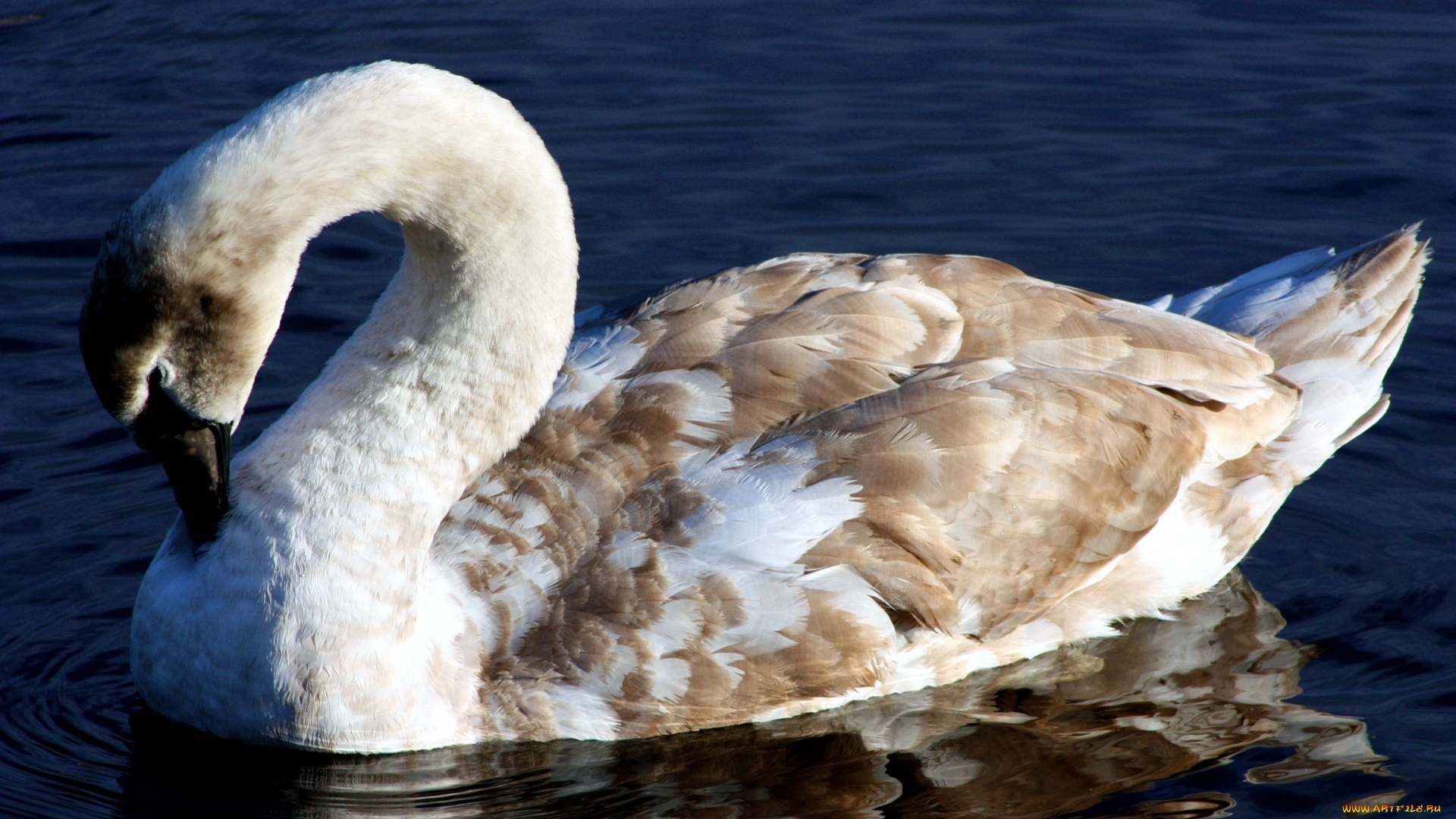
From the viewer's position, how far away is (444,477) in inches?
214

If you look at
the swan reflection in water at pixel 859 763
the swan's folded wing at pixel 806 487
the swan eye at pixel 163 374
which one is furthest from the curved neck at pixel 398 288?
the swan reflection in water at pixel 859 763

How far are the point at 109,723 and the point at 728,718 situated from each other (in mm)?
1939

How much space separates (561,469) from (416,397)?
1.67 ft

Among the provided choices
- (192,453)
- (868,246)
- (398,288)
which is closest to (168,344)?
(192,453)

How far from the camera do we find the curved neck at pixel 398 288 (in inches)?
186

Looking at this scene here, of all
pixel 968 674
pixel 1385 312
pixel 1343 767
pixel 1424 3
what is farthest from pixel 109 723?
pixel 1424 3

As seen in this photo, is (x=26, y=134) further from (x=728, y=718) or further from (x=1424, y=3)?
(x=1424, y=3)

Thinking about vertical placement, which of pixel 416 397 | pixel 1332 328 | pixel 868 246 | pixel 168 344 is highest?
pixel 168 344

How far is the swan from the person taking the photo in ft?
16.1

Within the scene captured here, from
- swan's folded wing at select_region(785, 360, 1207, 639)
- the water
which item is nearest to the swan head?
the water

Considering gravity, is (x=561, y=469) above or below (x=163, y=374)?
below

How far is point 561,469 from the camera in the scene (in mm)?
5609

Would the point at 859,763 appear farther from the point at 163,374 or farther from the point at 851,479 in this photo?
the point at 163,374

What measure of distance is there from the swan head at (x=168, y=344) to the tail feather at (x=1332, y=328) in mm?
3617
